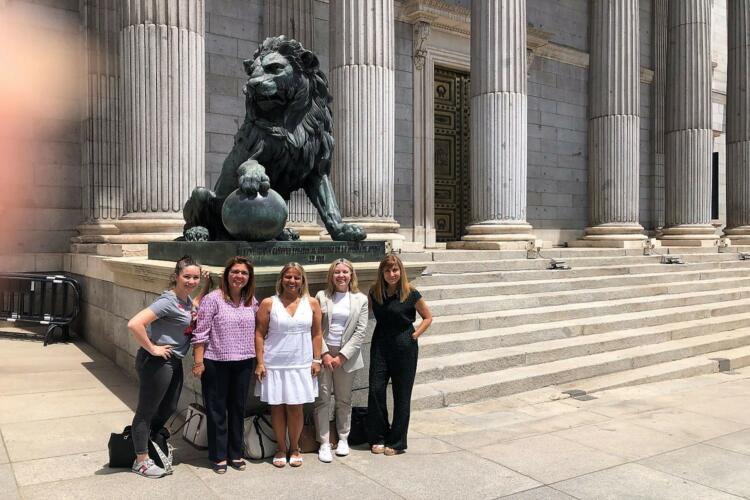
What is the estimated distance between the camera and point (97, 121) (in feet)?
37.3

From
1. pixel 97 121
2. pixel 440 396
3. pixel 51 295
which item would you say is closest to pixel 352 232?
pixel 440 396

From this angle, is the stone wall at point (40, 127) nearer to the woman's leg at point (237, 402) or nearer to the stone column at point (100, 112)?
the stone column at point (100, 112)

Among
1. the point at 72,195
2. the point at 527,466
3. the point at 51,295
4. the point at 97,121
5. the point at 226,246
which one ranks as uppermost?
the point at 97,121

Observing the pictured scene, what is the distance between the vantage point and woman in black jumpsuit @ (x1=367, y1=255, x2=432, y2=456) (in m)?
5.00

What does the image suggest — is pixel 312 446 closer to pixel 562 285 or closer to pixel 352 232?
pixel 352 232

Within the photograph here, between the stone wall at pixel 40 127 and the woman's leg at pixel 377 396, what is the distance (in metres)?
8.75

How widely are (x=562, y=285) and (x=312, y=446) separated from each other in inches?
292

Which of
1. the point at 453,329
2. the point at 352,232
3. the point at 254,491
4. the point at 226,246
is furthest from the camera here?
the point at 453,329

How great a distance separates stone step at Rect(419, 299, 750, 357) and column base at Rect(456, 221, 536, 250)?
115 inches

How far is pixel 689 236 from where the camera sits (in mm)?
17422

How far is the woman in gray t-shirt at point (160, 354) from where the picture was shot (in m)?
4.27

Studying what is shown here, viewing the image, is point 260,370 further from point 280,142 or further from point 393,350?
point 280,142

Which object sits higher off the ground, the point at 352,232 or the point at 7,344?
the point at 352,232

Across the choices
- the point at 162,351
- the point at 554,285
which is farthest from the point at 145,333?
the point at 554,285
